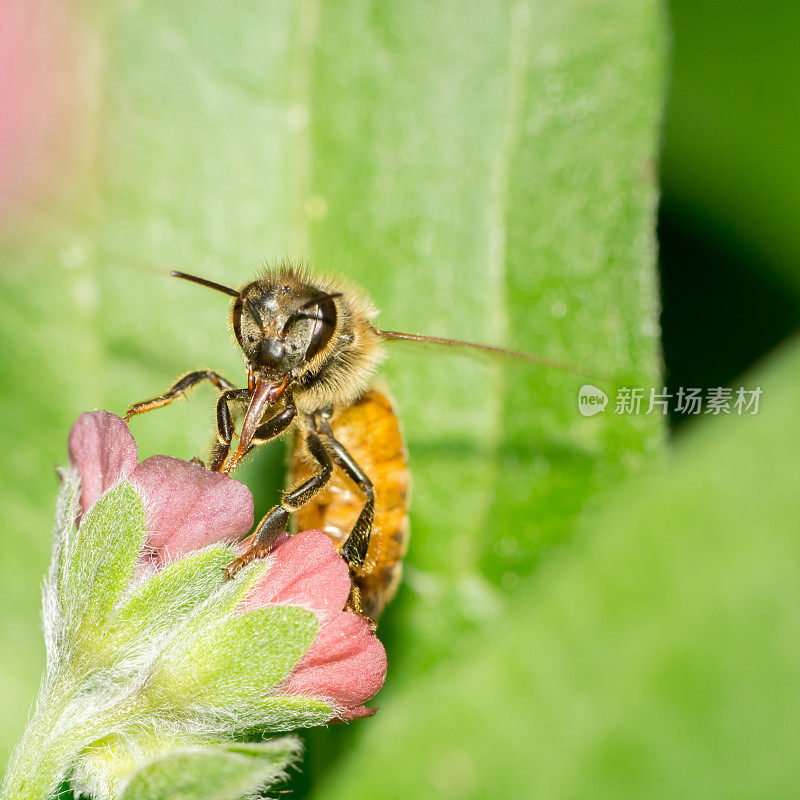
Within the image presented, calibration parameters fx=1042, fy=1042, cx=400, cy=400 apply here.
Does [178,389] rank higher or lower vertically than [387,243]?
lower

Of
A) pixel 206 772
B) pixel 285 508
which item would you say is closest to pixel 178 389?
pixel 285 508

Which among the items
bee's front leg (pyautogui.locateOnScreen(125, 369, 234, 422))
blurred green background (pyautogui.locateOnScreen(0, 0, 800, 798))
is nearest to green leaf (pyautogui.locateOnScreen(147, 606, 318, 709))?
bee's front leg (pyautogui.locateOnScreen(125, 369, 234, 422))

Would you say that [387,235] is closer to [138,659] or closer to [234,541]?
[234,541]

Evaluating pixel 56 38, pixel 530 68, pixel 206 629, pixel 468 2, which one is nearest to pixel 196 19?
pixel 56 38

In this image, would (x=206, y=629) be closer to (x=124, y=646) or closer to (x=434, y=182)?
(x=124, y=646)

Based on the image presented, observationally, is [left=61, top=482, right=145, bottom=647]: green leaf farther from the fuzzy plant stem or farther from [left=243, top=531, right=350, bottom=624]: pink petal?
[left=243, top=531, right=350, bottom=624]: pink petal
